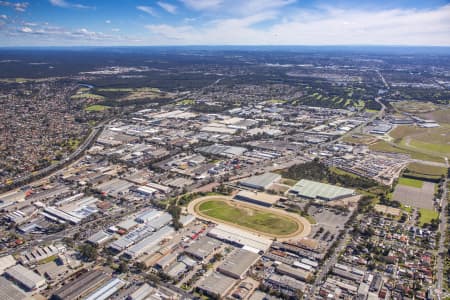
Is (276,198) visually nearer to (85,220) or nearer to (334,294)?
(334,294)

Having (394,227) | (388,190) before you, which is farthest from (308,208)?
(388,190)

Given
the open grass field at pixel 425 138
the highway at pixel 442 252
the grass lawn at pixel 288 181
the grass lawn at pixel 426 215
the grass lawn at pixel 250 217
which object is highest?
the open grass field at pixel 425 138

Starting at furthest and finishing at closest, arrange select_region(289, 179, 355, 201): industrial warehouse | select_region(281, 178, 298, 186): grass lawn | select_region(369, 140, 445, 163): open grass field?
select_region(369, 140, 445, 163): open grass field < select_region(281, 178, 298, 186): grass lawn < select_region(289, 179, 355, 201): industrial warehouse

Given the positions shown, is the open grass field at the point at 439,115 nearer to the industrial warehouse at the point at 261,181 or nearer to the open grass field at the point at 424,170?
the open grass field at the point at 424,170

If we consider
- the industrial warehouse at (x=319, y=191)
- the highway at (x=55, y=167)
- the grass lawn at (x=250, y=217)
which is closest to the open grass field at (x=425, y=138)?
the industrial warehouse at (x=319, y=191)

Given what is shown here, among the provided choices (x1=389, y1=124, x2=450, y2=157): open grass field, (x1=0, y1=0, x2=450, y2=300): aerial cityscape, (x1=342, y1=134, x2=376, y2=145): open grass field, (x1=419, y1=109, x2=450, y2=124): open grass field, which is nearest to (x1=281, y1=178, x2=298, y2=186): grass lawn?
(x1=0, y1=0, x2=450, y2=300): aerial cityscape

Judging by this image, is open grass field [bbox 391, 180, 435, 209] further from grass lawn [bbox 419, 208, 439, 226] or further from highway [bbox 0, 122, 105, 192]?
highway [bbox 0, 122, 105, 192]
